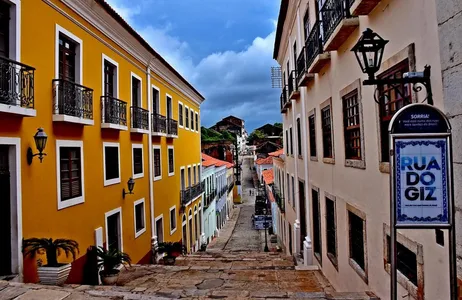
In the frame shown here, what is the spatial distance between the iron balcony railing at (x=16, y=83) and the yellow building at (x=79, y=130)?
0.02m

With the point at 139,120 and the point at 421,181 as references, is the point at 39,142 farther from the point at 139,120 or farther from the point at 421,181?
the point at 421,181

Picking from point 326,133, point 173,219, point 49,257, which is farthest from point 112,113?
point 173,219

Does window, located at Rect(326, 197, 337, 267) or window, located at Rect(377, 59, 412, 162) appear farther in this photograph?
window, located at Rect(326, 197, 337, 267)

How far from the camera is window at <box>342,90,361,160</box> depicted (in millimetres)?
6659

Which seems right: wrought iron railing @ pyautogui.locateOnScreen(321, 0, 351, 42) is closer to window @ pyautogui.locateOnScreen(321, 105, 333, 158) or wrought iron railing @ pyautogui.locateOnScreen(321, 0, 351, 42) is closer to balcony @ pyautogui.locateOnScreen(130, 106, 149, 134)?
window @ pyautogui.locateOnScreen(321, 105, 333, 158)

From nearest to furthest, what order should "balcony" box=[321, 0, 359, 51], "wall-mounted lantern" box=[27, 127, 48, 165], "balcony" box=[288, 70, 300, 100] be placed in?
"balcony" box=[321, 0, 359, 51], "wall-mounted lantern" box=[27, 127, 48, 165], "balcony" box=[288, 70, 300, 100]

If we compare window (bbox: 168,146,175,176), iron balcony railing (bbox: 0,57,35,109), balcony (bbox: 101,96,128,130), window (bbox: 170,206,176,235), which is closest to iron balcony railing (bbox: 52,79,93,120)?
iron balcony railing (bbox: 0,57,35,109)

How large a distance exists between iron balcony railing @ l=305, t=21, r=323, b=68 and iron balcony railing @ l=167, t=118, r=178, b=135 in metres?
8.41

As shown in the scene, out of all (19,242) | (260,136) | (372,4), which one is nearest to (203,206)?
(19,242)

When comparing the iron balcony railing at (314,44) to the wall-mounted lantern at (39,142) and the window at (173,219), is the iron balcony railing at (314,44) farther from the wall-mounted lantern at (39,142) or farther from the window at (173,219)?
the window at (173,219)

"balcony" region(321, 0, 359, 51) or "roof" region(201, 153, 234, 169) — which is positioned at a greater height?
"balcony" region(321, 0, 359, 51)

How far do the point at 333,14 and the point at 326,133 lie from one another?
324 centimetres

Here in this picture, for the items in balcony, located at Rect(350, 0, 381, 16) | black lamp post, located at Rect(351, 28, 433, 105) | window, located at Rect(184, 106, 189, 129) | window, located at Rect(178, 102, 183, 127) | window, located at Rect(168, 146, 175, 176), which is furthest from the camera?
window, located at Rect(184, 106, 189, 129)

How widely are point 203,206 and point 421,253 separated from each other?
21.8 meters
